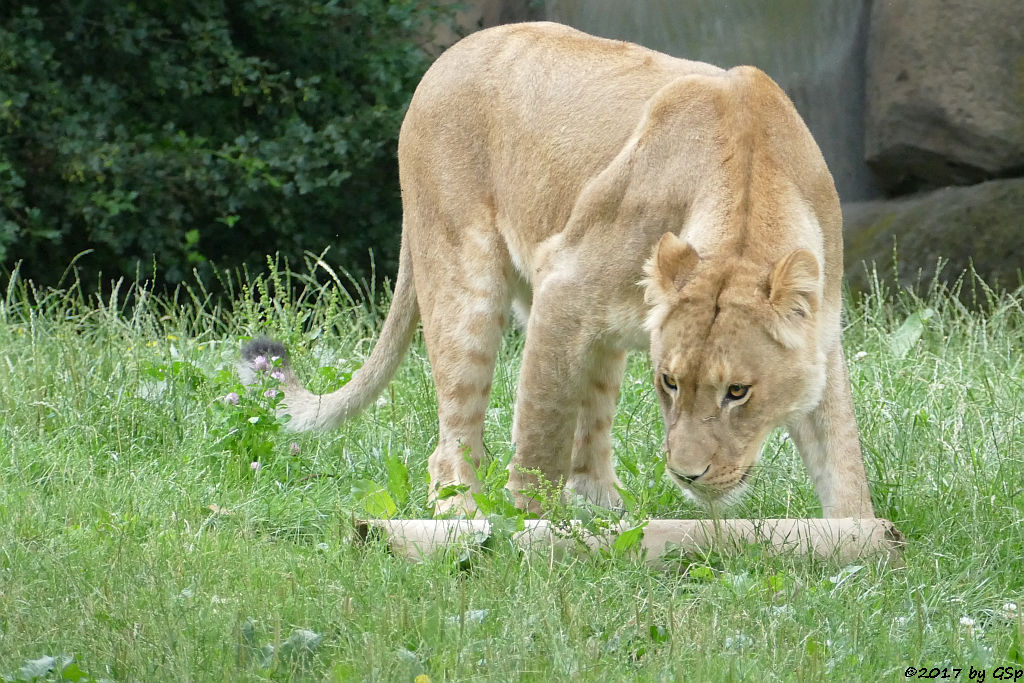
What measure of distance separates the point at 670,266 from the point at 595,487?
4.90 ft

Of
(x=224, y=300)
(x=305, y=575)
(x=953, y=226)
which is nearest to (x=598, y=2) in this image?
(x=953, y=226)

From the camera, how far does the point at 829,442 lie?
154 inches

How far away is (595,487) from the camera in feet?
16.0

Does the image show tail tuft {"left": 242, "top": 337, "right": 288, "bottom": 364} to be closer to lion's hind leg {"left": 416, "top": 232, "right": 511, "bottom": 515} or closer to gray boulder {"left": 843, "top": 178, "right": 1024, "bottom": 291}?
lion's hind leg {"left": 416, "top": 232, "right": 511, "bottom": 515}

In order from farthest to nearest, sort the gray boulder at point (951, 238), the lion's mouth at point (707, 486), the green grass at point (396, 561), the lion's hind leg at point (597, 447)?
the gray boulder at point (951, 238) < the lion's hind leg at point (597, 447) < the lion's mouth at point (707, 486) < the green grass at point (396, 561)

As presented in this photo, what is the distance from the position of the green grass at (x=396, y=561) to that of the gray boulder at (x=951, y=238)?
166 centimetres

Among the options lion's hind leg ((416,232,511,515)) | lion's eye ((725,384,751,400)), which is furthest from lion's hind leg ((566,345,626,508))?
lion's eye ((725,384,751,400))

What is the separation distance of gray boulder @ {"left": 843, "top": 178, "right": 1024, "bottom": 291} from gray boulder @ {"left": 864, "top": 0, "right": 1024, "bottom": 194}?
0.61 feet

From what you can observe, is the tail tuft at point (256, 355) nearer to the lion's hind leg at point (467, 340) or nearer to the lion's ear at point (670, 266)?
the lion's hind leg at point (467, 340)

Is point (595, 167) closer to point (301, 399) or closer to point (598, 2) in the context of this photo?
point (301, 399)

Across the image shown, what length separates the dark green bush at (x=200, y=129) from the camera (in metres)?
8.42

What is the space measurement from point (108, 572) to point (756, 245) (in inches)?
74.9

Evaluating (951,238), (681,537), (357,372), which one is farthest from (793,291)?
(951,238)

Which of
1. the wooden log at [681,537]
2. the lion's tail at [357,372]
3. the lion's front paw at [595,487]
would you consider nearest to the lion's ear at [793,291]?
the wooden log at [681,537]
